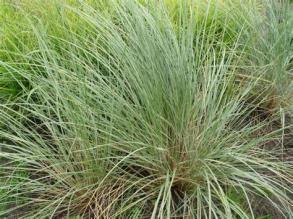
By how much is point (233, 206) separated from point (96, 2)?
138cm

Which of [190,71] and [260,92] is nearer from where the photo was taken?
[190,71]

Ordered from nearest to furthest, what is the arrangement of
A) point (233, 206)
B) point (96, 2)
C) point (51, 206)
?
point (233, 206) < point (51, 206) < point (96, 2)

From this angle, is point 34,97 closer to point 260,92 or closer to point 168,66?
point 168,66

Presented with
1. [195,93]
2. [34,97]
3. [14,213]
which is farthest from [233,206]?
[34,97]

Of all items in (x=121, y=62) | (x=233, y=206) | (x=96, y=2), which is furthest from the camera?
(x=96, y=2)

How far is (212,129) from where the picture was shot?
1.80m

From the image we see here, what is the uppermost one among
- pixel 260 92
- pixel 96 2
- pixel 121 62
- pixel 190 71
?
pixel 96 2

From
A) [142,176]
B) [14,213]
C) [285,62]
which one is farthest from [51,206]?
[285,62]

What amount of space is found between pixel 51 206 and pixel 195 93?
748 millimetres

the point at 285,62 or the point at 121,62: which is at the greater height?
the point at 121,62

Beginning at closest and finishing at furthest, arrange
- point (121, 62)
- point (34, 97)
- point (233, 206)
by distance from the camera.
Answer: point (233, 206)
point (121, 62)
point (34, 97)

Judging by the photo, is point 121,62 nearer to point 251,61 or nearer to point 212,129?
point 212,129

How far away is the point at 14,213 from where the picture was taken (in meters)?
1.78

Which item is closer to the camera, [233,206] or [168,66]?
[233,206]
